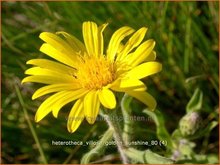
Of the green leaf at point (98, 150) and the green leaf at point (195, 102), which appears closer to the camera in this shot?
the green leaf at point (98, 150)

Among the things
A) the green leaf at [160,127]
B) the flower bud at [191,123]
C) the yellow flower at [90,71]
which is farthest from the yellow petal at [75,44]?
the flower bud at [191,123]

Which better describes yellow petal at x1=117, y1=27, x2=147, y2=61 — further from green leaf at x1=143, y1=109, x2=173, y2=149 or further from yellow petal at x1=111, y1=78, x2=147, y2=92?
green leaf at x1=143, y1=109, x2=173, y2=149

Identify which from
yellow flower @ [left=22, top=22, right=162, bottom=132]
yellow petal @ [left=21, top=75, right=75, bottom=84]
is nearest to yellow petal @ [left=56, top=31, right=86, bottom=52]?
yellow flower @ [left=22, top=22, right=162, bottom=132]

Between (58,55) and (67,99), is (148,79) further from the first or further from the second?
(67,99)

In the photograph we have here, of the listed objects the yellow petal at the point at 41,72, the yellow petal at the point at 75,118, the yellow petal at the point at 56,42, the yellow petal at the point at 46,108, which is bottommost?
the yellow petal at the point at 75,118

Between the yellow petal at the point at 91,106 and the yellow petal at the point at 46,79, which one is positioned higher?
the yellow petal at the point at 46,79

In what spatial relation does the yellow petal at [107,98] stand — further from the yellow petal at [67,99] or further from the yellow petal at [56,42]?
the yellow petal at [56,42]

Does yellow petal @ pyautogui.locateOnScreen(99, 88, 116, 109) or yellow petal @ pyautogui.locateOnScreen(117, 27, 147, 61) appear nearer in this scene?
yellow petal @ pyautogui.locateOnScreen(99, 88, 116, 109)
